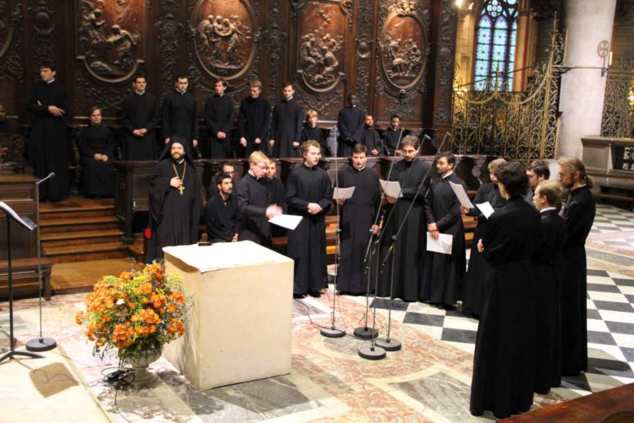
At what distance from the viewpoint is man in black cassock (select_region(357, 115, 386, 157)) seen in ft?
41.3

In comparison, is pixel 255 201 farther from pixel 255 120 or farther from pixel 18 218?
pixel 255 120

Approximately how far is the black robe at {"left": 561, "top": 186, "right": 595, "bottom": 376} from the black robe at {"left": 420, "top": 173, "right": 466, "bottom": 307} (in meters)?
1.86

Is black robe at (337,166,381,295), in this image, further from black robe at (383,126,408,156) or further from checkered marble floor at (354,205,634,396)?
black robe at (383,126,408,156)

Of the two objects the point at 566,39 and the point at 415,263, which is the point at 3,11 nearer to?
the point at 415,263

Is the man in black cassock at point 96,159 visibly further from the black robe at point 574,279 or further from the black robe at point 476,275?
the black robe at point 574,279

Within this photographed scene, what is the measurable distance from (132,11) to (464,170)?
21.2 feet

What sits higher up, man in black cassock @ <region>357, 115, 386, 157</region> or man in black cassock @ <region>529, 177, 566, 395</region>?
man in black cassock @ <region>357, 115, 386, 157</region>

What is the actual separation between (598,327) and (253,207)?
12.3ft

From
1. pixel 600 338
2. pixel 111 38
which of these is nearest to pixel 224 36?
pixel 111 38

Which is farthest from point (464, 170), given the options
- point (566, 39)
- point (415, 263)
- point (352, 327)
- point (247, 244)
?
point (247, 244)

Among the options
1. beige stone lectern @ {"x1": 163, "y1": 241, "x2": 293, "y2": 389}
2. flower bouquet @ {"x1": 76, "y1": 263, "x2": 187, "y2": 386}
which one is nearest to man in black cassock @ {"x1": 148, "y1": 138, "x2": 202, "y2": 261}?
beige stone lectern @ {"x1": 163, "y1": 241, "x2": 293, "y2": 389}

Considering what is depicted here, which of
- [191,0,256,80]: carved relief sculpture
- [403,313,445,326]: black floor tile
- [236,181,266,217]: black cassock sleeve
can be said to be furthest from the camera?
[191,0,256,80]: carved relief sculpture

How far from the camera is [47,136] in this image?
10117mm

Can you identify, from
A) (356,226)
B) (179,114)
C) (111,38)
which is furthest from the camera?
(111,38)
